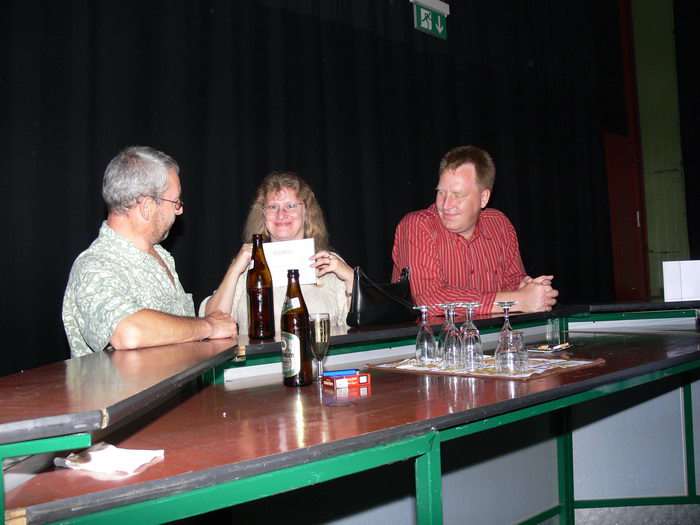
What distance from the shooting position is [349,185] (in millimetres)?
4059

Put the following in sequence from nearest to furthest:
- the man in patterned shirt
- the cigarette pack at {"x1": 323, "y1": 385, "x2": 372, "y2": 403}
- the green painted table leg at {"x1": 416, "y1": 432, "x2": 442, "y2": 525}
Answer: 1. the green painted table leg at {"x1": 416, "y1": 432, "x2": 442, "y2": 525}
2. the cigarette pack at {"x1": 323, "y1": 385, "x2": 372, "y2": 403}
3. the man in patterned shirt

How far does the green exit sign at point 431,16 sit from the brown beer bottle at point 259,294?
9.61 ft

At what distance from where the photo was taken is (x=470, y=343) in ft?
6.28

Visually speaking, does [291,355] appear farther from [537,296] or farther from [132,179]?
[537,296]

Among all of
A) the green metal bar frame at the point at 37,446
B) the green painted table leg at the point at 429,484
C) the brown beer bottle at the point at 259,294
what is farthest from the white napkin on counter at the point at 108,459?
the brown beer bottle at the point at 259,294

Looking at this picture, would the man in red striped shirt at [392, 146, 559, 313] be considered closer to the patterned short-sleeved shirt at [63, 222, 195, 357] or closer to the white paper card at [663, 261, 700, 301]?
the white paper card at [663, 261, 700, 301]

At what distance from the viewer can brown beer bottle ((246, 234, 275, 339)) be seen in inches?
82.4

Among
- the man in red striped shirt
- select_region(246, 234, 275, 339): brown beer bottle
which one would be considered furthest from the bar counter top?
the man in red striped shirt

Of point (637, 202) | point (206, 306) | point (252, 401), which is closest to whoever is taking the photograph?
point (252, 401)

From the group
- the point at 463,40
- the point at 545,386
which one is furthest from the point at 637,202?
the point at 545,386

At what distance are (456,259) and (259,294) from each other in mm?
1225

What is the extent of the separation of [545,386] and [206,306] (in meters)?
1.50

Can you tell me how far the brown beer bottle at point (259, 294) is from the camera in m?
2.09

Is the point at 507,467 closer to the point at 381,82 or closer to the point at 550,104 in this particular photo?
the point at 381,82
